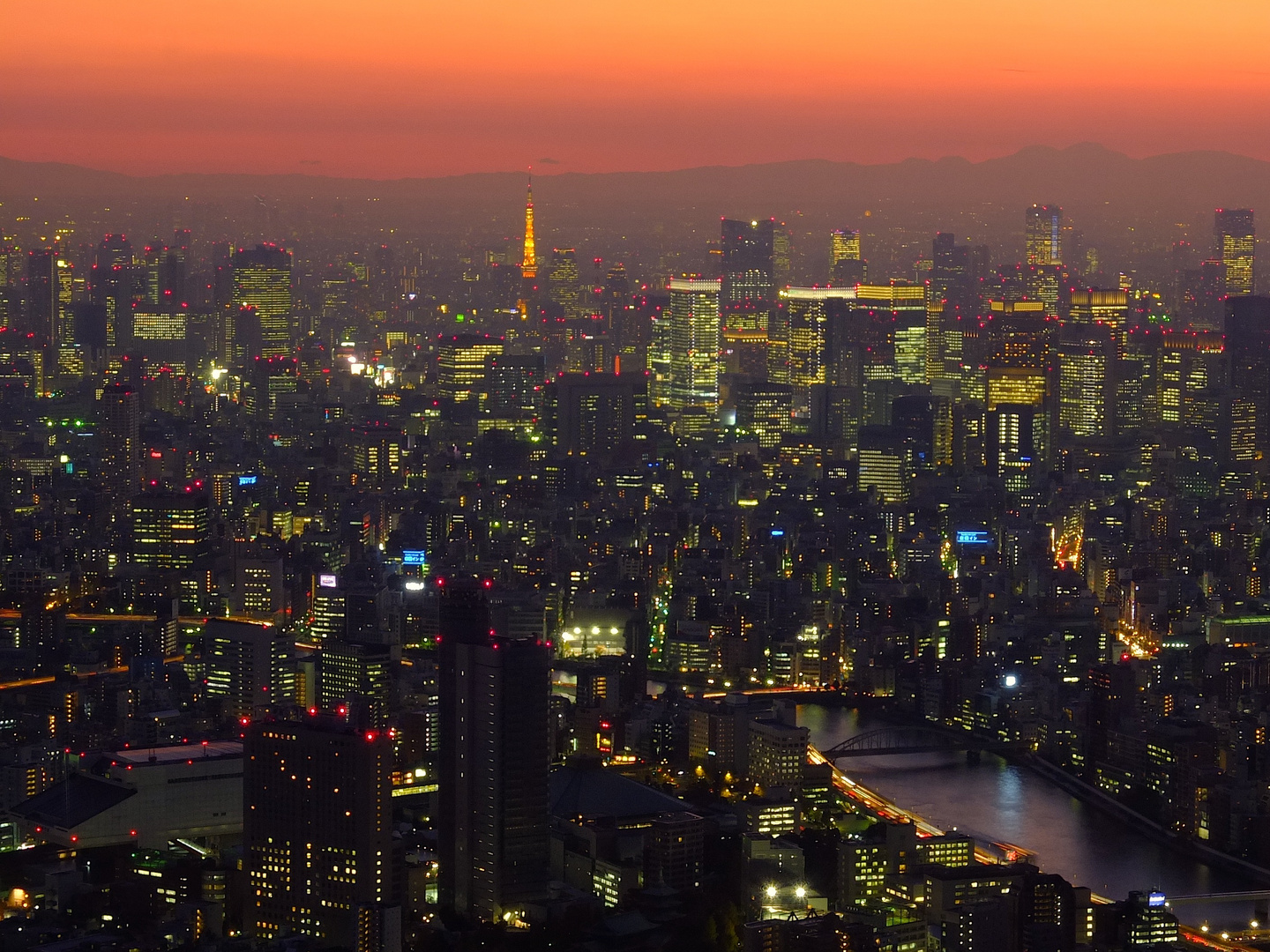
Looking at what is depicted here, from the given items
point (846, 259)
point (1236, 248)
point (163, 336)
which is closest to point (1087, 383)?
point (1236, 248)

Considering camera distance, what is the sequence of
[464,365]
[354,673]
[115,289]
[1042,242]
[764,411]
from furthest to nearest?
[1042,242] → [115,289] → [464,365] → [764,411] → [354,673]

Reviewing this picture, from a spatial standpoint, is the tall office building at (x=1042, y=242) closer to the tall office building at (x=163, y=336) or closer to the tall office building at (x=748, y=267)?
the tall office building at (x=748, y=267)

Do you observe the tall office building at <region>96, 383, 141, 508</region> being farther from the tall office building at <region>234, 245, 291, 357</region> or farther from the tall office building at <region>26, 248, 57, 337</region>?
the tall office building at <region>234, 245, 291, 357</region>

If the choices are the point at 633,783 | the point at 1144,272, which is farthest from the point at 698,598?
the point at 1144,272

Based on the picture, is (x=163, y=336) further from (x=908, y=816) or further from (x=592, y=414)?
(x=908, y=816)

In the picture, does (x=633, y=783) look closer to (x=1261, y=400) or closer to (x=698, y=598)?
(x=698, y=598)
